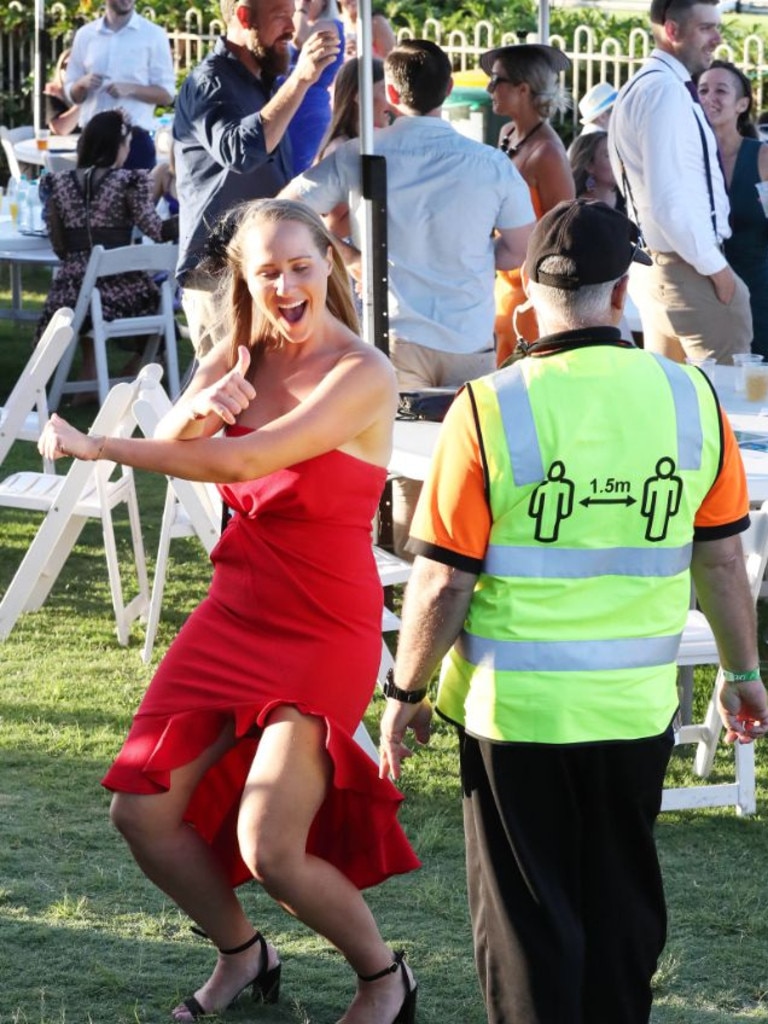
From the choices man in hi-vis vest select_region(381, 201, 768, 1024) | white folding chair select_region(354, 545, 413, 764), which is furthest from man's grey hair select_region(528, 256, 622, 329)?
white folding chair select_region(354, 545, 413, 764)

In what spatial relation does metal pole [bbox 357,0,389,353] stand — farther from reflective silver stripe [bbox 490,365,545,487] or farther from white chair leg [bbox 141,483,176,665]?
reflective silver stripe [bbox 490,365,545,487]

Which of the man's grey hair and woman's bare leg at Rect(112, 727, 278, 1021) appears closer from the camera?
the man's grey hair

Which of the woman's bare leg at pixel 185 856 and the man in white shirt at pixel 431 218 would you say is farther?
the man in white shirt at pixel 431 218

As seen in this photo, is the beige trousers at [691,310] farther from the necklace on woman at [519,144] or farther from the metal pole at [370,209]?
the metal pole at [370,209]

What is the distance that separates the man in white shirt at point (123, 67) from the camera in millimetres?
12188

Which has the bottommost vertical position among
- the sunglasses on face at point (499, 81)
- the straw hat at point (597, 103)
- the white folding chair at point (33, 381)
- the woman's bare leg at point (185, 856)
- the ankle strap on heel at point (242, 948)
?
the ankle strap on heel at point (242, 948)

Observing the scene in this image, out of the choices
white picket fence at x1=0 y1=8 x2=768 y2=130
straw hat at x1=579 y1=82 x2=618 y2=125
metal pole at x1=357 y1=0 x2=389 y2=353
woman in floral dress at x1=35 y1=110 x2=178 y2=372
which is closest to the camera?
metal pole at x1=357 y1=0 x2=389 y2=353

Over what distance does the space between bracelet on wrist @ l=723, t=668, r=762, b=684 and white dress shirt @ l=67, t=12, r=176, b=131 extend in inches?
400

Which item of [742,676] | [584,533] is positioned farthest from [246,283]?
[742,676]

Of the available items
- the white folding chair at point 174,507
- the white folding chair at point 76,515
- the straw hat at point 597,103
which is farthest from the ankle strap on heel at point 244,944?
the straw hat at point 597,103

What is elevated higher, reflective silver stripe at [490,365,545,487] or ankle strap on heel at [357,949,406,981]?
reflective silver stripe at [490,365,545,487]

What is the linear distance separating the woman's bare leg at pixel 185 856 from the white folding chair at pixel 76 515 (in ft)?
7.74

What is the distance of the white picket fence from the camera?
639 inches

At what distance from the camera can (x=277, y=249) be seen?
3221 millimetres
